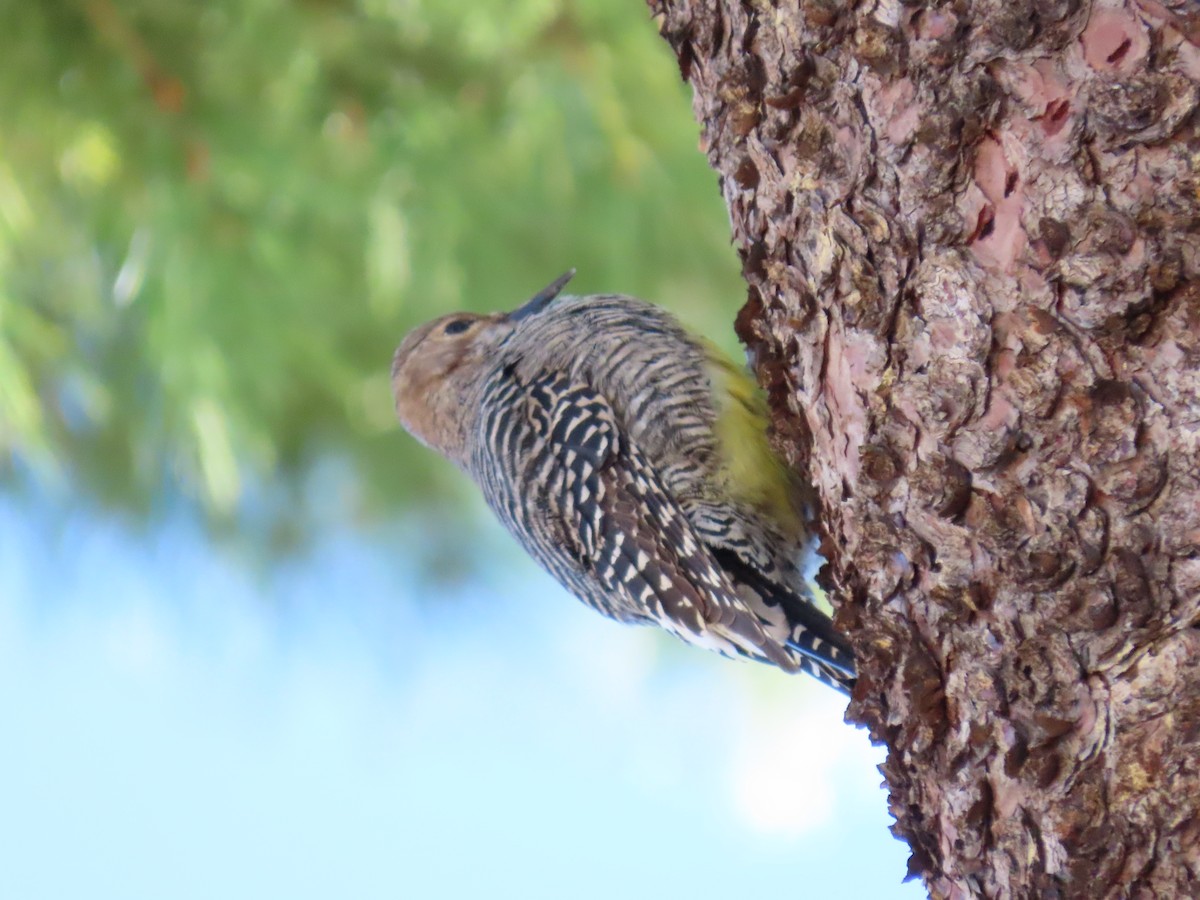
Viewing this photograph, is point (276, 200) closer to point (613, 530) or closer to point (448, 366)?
point (448, 366)

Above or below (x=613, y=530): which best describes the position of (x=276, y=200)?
above

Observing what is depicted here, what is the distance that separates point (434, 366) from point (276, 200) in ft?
2.38

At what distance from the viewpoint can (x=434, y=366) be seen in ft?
13.2

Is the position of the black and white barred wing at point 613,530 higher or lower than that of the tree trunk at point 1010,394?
higher

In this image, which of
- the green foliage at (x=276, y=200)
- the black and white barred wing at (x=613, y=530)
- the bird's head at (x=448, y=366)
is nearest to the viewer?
the black and white barred wing at (x=613, y=530)

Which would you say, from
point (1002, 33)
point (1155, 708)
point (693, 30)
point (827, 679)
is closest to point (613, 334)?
point (827, 679)

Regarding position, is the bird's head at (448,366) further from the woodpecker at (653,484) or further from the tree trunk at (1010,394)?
the tree trunk at (1010,394)

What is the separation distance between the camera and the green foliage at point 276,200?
372 cm

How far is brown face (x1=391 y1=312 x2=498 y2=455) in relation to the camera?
3.98m

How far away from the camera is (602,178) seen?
405 cm

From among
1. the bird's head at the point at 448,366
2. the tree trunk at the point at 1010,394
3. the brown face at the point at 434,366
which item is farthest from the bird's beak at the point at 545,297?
the tree trunk at the point at 1010,394

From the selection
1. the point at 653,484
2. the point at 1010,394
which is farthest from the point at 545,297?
the point at 1010,394

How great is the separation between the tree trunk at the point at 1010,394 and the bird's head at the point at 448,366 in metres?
2.06

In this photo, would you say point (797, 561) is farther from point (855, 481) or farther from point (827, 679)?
point (855, 481)
